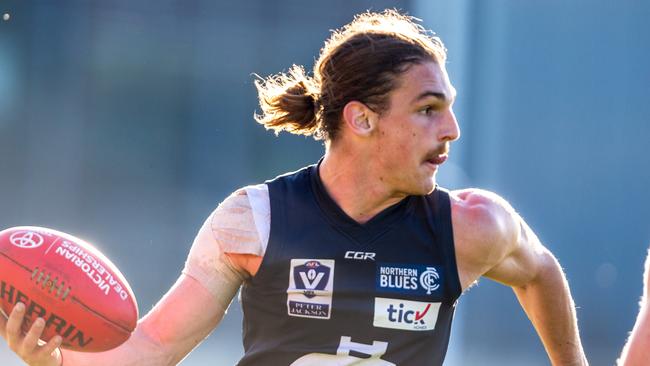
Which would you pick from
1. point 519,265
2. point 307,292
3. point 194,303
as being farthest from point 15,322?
point 519,265

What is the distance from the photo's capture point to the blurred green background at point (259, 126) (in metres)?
5.26

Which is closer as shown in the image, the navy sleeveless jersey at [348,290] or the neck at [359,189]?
the navy sleeveless jersey at [348,290]

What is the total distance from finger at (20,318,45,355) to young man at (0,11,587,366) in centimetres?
9

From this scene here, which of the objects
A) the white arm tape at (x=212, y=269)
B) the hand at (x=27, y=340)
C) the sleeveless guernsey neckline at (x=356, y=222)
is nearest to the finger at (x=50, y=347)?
the hand at (x=27, y=340)

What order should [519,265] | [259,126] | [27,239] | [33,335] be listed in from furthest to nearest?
[259,126]
[519,265]
[27,239]
[33,335]

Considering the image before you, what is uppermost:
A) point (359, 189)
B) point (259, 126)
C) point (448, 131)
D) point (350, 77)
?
point (350, 77)

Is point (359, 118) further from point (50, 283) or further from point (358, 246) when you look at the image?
point (50, 283)

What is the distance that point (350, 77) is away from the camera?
278 centimetres

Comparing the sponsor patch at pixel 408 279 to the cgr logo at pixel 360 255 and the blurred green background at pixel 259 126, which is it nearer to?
the cgr logo at pixel 360 255

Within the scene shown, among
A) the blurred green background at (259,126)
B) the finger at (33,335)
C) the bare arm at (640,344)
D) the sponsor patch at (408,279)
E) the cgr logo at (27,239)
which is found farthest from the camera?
the blurred green background at (259,126)

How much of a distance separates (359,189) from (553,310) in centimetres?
64

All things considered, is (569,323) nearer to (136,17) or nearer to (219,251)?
(219,251)

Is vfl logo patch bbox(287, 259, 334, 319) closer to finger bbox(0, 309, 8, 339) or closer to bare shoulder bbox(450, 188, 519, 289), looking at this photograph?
bare shoulder bbox(450, 188, 519, 289)

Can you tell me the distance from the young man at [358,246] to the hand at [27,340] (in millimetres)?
40
